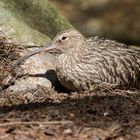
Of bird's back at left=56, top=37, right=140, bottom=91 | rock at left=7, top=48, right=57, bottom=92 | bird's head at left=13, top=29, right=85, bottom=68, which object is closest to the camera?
rock at left=7, top=48, right=57, bottom=92

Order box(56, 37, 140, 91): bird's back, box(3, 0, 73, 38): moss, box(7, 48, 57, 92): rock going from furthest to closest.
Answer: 1. box(3, 0, 73, 38): moss
2. box(56, 37, 140, 91): bird's back
3. box(7, 48, 57, 92): rock

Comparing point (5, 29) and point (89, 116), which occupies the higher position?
point (5, 29)

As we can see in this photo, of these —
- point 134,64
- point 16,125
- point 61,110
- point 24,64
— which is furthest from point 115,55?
point 16,125

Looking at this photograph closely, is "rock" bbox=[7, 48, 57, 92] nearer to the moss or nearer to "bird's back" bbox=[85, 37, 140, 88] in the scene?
"bird's back" bbox=[85, 37, 140, 88]

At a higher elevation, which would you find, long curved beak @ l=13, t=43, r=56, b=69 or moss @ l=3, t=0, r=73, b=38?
moss @ l=3, t=0, r=73, b=38

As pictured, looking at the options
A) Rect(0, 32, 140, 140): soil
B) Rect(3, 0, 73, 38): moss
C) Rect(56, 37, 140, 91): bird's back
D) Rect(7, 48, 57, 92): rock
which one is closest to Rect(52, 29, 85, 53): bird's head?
Rect(56, 37, 140, 91): bird's back

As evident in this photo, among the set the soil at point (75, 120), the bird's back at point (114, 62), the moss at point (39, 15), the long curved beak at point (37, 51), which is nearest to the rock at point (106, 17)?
the moss at point (39, 15)

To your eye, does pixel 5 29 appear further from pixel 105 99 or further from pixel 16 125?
pixel 16 125

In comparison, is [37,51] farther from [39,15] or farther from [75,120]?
[75,120]
